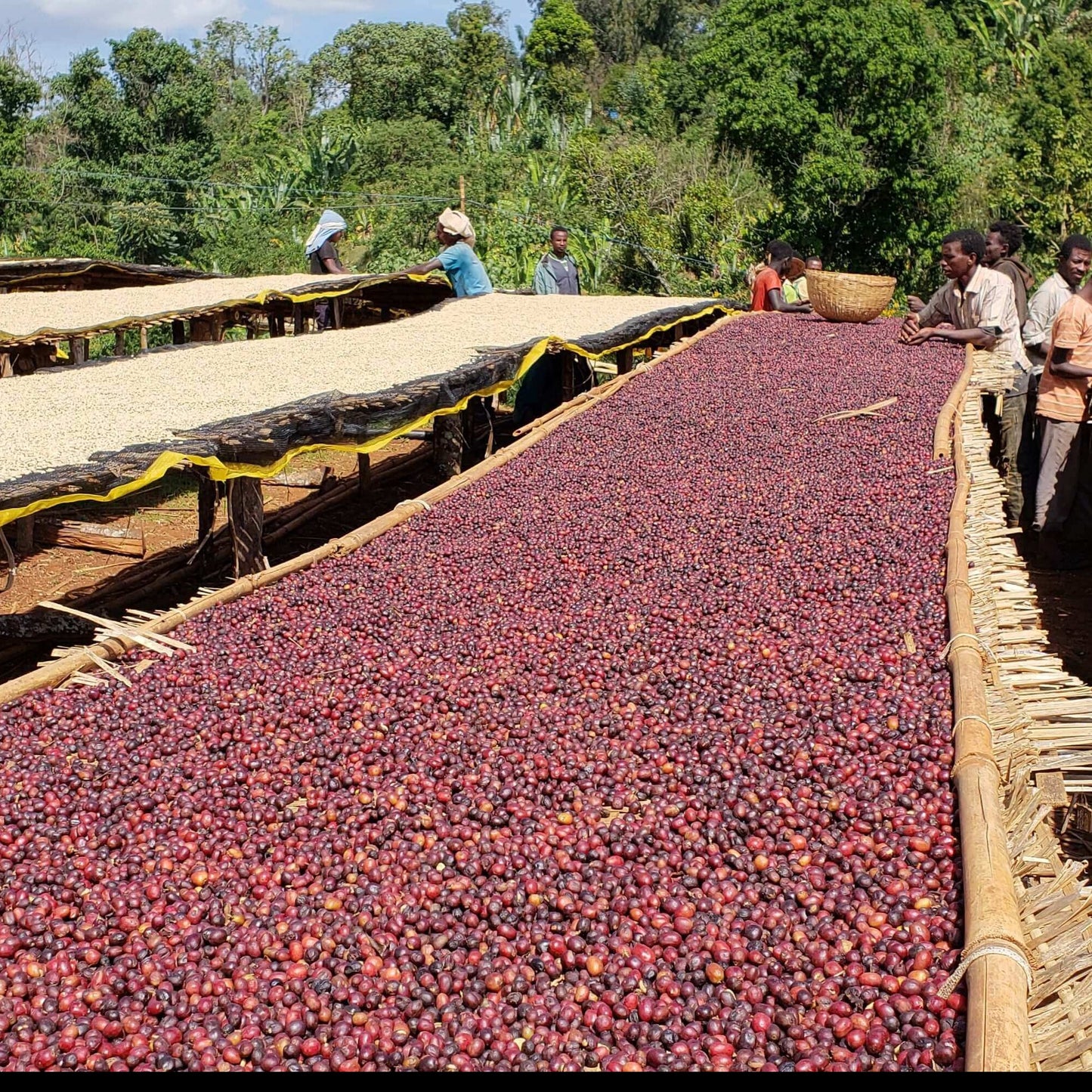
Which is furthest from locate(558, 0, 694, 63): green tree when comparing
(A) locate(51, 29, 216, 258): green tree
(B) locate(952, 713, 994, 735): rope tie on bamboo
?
(B) locate(952, 713, 994, 735): rope tie on bamboo

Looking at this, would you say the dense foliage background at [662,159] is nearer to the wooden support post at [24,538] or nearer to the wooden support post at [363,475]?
the wooden support post at [363,475]

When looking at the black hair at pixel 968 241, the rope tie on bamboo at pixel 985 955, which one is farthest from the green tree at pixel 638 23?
the rope tie on bamboo at pixel 985 955

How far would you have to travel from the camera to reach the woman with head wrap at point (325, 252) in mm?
9727

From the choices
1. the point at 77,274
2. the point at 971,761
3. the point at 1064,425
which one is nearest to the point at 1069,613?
the point at 1064,425

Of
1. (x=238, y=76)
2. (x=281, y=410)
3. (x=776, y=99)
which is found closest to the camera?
(x=281, y=410)

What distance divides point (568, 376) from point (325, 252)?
338 cm

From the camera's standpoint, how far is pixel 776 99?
51.7 feet

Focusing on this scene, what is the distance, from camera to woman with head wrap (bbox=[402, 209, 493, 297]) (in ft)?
28.8

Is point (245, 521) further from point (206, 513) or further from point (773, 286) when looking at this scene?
point (773, 286)

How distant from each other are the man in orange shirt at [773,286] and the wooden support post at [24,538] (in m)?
6.86

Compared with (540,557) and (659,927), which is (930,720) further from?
(540,557)

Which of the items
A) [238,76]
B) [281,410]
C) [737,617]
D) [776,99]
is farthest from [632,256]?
[238,76]

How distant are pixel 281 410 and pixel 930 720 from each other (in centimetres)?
286
